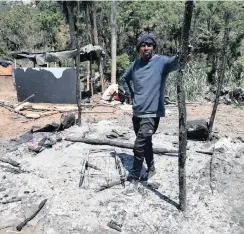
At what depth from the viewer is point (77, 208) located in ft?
13.3

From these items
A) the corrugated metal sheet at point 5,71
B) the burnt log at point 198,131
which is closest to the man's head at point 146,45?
the burnt log at point 198,131

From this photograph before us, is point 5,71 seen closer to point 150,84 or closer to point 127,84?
point 127,84

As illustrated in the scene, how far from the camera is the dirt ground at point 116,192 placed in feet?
12.2

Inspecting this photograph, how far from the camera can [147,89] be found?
13.7 ft

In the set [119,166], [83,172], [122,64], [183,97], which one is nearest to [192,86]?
[122,64]

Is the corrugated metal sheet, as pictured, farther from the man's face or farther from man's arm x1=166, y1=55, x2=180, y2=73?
man's arm x1=166, y1=55, x2=180, y2=73

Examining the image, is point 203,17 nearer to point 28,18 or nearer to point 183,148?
point 183,148

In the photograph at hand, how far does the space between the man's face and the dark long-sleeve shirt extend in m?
0.06

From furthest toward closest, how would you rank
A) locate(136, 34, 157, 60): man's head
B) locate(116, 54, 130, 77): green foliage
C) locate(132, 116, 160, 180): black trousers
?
locate(116, 54, 130, 77): green foliage
locate(132, 116, 160, 180): black trousers
locate(136, 34, 157, 60): man's head

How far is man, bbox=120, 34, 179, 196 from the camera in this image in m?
4.10

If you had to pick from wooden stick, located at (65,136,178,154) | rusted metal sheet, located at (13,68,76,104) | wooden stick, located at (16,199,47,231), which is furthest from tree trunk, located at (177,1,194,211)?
rusted metal sheet, located at (13,68,76,104)

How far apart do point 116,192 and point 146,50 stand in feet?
6.32

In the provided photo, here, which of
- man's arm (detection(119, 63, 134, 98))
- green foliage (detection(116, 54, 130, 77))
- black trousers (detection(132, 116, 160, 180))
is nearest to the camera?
black trousers (detection(132, 116, 160, 180))

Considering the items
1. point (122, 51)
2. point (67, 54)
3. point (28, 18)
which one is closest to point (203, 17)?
point (122, 51)
